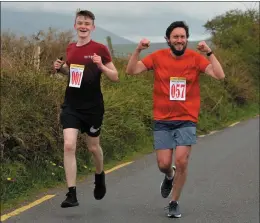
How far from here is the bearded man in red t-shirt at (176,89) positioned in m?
5.34

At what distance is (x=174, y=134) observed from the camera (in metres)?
5.50

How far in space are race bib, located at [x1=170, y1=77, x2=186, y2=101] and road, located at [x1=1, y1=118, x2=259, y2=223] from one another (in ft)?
4.49

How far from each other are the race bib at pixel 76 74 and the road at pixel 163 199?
148cm

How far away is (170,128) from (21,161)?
8.78 feet

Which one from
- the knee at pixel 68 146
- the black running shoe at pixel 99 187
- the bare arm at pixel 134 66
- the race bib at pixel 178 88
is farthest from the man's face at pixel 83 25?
the black running shoe at pixel 99 187

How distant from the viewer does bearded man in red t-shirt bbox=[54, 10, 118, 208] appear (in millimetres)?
5457

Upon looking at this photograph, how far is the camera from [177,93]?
5332 mm

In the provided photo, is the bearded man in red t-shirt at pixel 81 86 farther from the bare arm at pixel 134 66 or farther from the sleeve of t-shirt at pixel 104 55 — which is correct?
the bare arm at pixel 134 66

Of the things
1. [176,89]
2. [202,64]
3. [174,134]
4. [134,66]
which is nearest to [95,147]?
[174,134]

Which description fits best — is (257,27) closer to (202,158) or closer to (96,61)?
(202,158)

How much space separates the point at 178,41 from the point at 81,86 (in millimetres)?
1168

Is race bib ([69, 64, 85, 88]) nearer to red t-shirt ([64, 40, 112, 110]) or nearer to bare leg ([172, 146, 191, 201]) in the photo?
red t-shirt ([64, 40, 112, 110])

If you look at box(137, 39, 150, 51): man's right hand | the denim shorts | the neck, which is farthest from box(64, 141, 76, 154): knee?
box(137, 39, 150, 51): man's right hand

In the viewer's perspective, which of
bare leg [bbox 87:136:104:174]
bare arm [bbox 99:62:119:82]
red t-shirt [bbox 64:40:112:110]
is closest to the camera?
bare arm [bbox 99:62:119:82]
